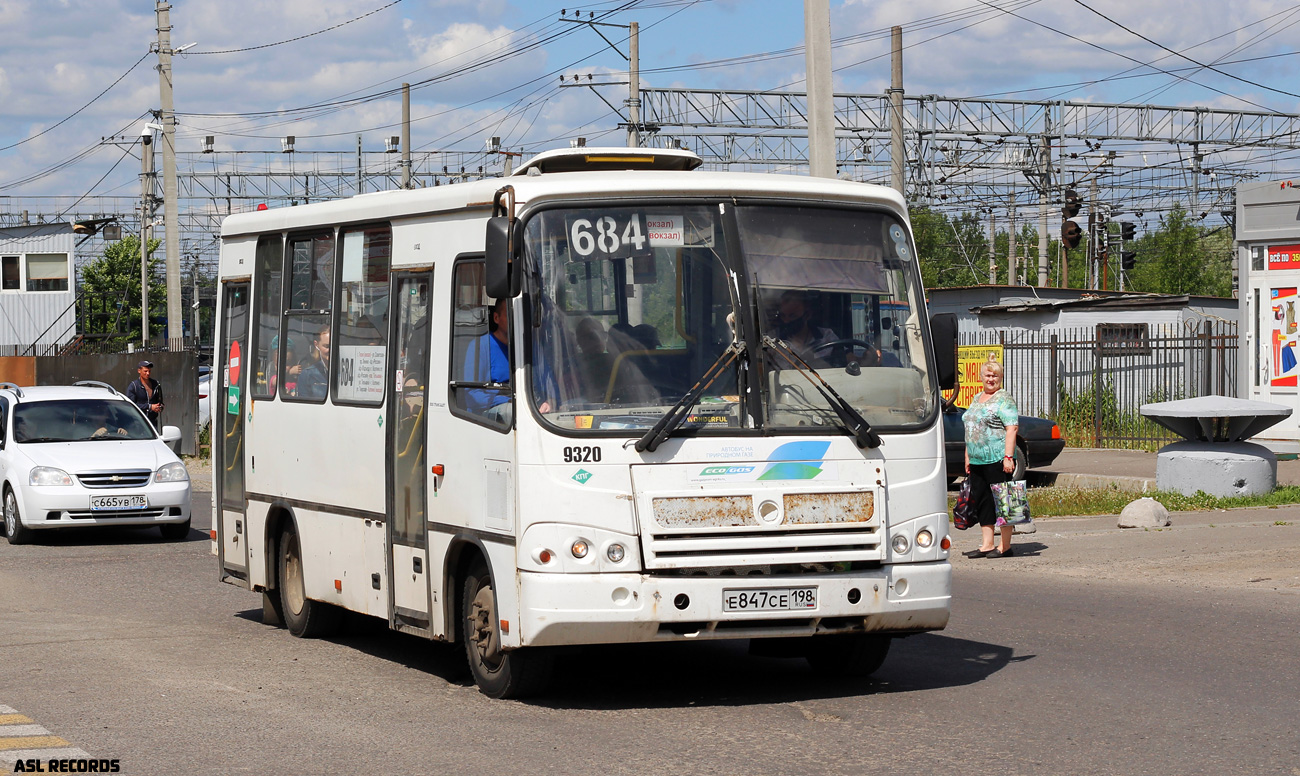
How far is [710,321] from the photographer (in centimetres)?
796

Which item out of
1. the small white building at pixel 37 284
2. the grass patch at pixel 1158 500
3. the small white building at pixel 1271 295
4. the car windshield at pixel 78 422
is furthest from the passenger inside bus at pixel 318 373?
the small white building at pixel 37 284

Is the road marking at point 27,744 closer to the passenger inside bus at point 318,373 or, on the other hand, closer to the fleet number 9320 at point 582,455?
the fleet number 9320 at point 582,455

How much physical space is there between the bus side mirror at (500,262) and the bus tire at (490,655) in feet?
4.73

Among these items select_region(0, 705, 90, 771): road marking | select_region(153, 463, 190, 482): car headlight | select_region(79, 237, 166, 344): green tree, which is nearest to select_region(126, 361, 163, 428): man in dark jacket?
select_region(153, 463, 190, 482): car headlight

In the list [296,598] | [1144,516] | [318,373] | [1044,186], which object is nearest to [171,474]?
[296,598]

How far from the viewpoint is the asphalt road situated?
6.82 metres

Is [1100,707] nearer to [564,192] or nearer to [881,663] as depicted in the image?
[881,663]

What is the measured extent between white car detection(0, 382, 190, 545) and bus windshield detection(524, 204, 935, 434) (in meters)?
11.1

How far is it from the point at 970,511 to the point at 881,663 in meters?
6.11

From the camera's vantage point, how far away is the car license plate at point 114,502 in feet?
57.4

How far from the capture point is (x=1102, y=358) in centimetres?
3064

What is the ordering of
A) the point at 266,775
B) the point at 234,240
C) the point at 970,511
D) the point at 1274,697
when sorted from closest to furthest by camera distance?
the point at 266,775
the point at 1274,697
the point at 234,240
the point at 970,511

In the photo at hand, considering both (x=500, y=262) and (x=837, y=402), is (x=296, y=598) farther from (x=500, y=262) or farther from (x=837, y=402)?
(x=837, y=402)

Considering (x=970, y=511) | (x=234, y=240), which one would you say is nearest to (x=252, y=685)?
(x=234, y=240)
